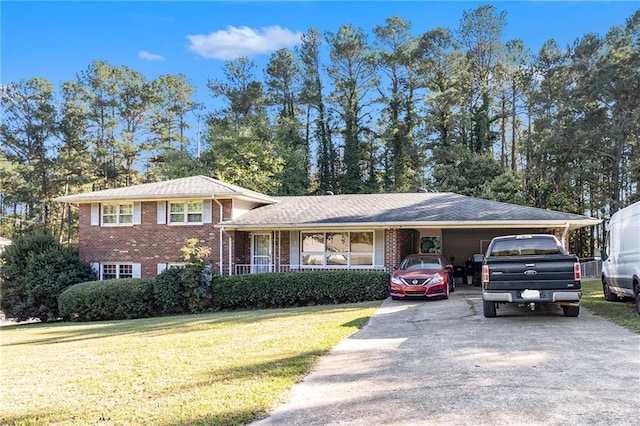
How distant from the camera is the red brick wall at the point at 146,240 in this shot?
20469 mm

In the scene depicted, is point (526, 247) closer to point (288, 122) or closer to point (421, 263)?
point (421, 263)

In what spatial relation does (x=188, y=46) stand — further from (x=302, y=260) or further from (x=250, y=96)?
(x=250, y=96)

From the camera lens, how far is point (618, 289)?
38.7 feet

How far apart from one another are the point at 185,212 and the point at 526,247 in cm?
1438

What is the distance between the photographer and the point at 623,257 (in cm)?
1141

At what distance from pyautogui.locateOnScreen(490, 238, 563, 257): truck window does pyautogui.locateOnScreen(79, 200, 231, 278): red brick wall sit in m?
12.0

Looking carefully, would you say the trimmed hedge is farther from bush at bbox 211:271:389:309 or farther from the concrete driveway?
the concrete driveway

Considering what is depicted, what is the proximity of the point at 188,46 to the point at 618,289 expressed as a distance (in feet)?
60.1

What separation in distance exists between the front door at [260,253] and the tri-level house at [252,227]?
0.04 m

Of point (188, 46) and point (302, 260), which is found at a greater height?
point (188, 46)

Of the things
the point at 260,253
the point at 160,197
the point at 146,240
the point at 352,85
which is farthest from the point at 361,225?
the point at 352,85

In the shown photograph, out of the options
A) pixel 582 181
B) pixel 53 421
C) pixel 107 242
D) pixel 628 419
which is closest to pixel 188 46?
pixel 107 242

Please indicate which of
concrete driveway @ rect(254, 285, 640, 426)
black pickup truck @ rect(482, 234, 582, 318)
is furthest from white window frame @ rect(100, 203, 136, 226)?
black pickup truck @ rect(482, 234, 582, 318)

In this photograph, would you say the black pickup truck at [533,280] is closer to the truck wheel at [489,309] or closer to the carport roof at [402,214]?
the truck wheel at [489,309]
